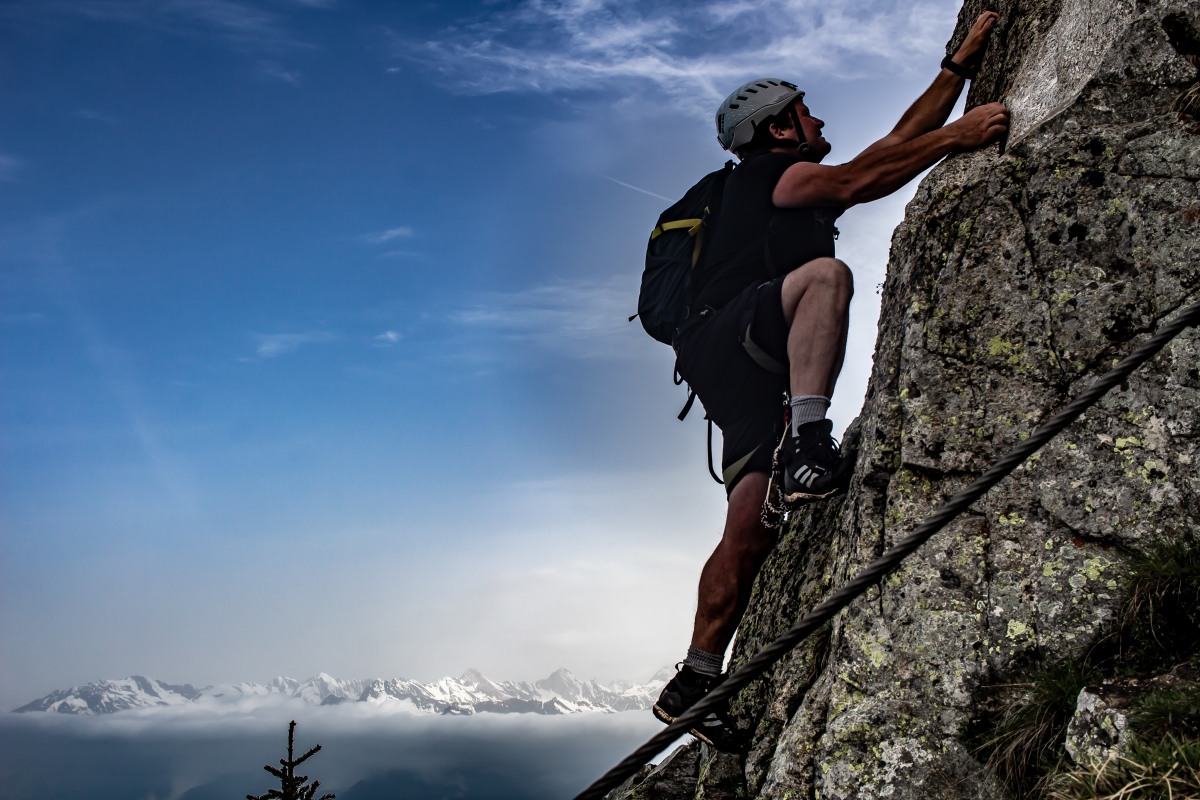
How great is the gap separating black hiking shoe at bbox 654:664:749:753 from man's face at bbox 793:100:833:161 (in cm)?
445

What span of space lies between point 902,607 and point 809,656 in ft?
3.21

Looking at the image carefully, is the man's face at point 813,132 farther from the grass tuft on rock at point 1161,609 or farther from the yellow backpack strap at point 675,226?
the grass tuft on rock at point 1161,609

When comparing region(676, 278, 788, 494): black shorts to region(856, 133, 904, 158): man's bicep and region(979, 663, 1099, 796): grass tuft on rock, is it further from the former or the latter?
region(979, 663, 1099, 796): grass tuft on rock

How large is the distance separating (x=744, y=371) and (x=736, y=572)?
163 cm

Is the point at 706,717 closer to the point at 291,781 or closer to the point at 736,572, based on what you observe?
the point at 736,572

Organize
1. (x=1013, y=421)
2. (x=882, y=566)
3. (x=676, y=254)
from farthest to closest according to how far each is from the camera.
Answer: (x=676, y=254)
(x=1013, y=421)
(x=882, y=566)

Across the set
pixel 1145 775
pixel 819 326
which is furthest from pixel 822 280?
pixel 1145 775

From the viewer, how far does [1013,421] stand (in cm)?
580

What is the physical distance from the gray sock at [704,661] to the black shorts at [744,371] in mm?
1314

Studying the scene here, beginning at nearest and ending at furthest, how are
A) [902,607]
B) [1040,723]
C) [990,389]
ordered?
[1040,723] < [902,607] < [990,389]

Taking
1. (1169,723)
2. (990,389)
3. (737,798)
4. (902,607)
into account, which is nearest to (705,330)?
(990,389)

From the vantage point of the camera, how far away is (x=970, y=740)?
5039 millimetres

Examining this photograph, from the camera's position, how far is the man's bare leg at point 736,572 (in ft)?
24.2

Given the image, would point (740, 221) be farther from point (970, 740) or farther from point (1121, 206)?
point (970, 740)
